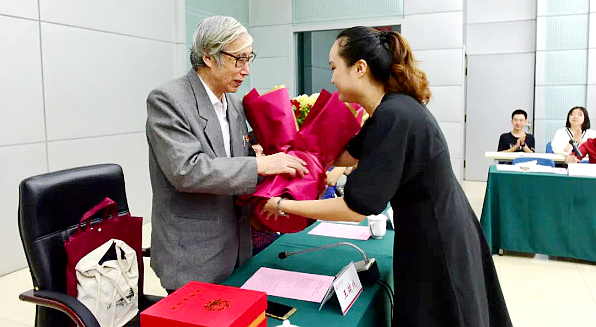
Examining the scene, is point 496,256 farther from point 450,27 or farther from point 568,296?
point 450,27

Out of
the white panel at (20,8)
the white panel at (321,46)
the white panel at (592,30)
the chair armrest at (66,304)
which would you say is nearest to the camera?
the chair armrest at (66,304)

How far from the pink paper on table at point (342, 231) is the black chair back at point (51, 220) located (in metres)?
0.97

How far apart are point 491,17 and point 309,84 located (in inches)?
136

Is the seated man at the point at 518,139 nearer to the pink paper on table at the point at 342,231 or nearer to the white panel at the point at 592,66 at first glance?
the white panel at the point at 592,66

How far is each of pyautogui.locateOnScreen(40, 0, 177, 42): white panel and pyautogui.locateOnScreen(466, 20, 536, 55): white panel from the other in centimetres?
539

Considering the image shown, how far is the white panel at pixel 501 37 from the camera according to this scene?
8000 mm

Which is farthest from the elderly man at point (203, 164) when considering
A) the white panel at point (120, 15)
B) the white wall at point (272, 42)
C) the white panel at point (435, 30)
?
the white wall at point (272, 42)

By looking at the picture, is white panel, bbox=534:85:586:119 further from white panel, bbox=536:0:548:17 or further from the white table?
the white table

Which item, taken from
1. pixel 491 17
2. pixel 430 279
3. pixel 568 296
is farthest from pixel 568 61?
pixel 430 279

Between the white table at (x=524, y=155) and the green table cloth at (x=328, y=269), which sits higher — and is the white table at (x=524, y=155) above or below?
above

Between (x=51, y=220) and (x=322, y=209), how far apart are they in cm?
97

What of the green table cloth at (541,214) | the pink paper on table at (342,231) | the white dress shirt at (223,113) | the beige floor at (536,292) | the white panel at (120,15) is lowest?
the beige floor at (536,292)

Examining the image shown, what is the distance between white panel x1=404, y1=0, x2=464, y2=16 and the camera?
6660 millimetres

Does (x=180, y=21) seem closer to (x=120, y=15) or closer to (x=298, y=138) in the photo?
(x=120, y=15)
